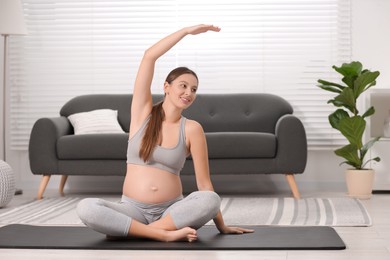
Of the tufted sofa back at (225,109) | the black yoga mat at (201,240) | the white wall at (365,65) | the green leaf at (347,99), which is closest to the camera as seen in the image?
the black yoga mat at (201,240)


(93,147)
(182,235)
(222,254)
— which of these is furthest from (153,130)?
(93,147)

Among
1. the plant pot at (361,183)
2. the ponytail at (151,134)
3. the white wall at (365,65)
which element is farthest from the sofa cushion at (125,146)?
the ponytail at (151,134)

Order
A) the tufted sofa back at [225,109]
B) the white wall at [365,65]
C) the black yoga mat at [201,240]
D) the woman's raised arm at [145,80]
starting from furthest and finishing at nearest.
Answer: the white wall at [365,65] < the tufted sofa back at [225,109] < the woman's raised arm at [145,80] < the black yoga mat at [201,240]

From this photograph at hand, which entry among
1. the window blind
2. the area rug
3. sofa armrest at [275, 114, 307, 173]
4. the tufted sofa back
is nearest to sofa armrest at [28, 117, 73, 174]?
the area rug

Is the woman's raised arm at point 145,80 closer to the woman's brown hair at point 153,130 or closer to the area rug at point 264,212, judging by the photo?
the woman's brown hair at point 153,130

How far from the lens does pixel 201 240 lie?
341 cm

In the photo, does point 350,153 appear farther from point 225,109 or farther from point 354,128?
point 225,109

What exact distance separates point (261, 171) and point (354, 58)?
153 centimetres

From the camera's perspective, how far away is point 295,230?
3.81m

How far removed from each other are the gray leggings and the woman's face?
42 cm

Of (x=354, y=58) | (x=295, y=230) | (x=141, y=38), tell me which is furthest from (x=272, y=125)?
(x=295, y=230)

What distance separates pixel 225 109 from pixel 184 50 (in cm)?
71

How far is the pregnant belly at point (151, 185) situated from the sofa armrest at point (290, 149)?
88.8 inches

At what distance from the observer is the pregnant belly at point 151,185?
11.2 ft
